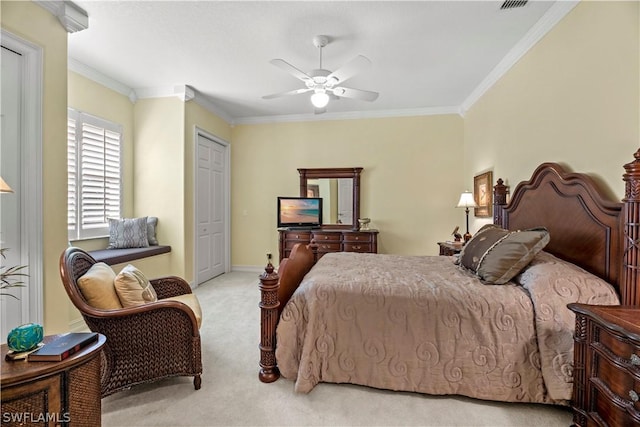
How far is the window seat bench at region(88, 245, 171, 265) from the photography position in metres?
3.11

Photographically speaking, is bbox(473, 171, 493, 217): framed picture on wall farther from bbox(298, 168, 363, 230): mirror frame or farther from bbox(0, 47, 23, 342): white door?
bbox(0, 47, 23, 342): white door

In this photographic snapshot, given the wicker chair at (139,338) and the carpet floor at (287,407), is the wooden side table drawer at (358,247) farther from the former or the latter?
the wicker chair at (139,338)

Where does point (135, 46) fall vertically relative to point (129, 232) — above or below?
above

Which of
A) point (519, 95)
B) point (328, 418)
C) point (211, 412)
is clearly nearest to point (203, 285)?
point (211, 412)

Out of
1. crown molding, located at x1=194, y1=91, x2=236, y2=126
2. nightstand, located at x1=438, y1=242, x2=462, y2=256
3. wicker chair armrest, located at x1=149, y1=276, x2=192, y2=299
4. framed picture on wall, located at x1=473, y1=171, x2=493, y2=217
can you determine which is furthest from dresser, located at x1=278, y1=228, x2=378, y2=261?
wicker chair armrest, located at x1=149, y1=276, x2=192, y2=299

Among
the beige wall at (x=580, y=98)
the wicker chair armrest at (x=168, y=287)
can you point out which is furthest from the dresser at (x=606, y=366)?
the wicker chair armrest at (x=168, y=287)

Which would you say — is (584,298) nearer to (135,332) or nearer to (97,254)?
(135,332)

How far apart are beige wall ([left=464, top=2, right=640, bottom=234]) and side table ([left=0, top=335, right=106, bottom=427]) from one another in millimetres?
3032

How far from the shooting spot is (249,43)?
2.89 metres

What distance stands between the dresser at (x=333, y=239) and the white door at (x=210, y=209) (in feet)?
3.92

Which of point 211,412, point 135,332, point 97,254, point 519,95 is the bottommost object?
point 211,412

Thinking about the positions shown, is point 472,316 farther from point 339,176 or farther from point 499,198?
point 339,176

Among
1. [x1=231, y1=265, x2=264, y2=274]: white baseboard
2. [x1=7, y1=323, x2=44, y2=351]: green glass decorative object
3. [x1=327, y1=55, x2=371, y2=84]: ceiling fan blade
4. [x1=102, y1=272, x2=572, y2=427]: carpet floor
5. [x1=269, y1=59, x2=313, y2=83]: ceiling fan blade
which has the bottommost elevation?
[x1=102, y1=272, x2=572, y2=427]: carpet floor

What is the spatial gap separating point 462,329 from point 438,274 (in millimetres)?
532
